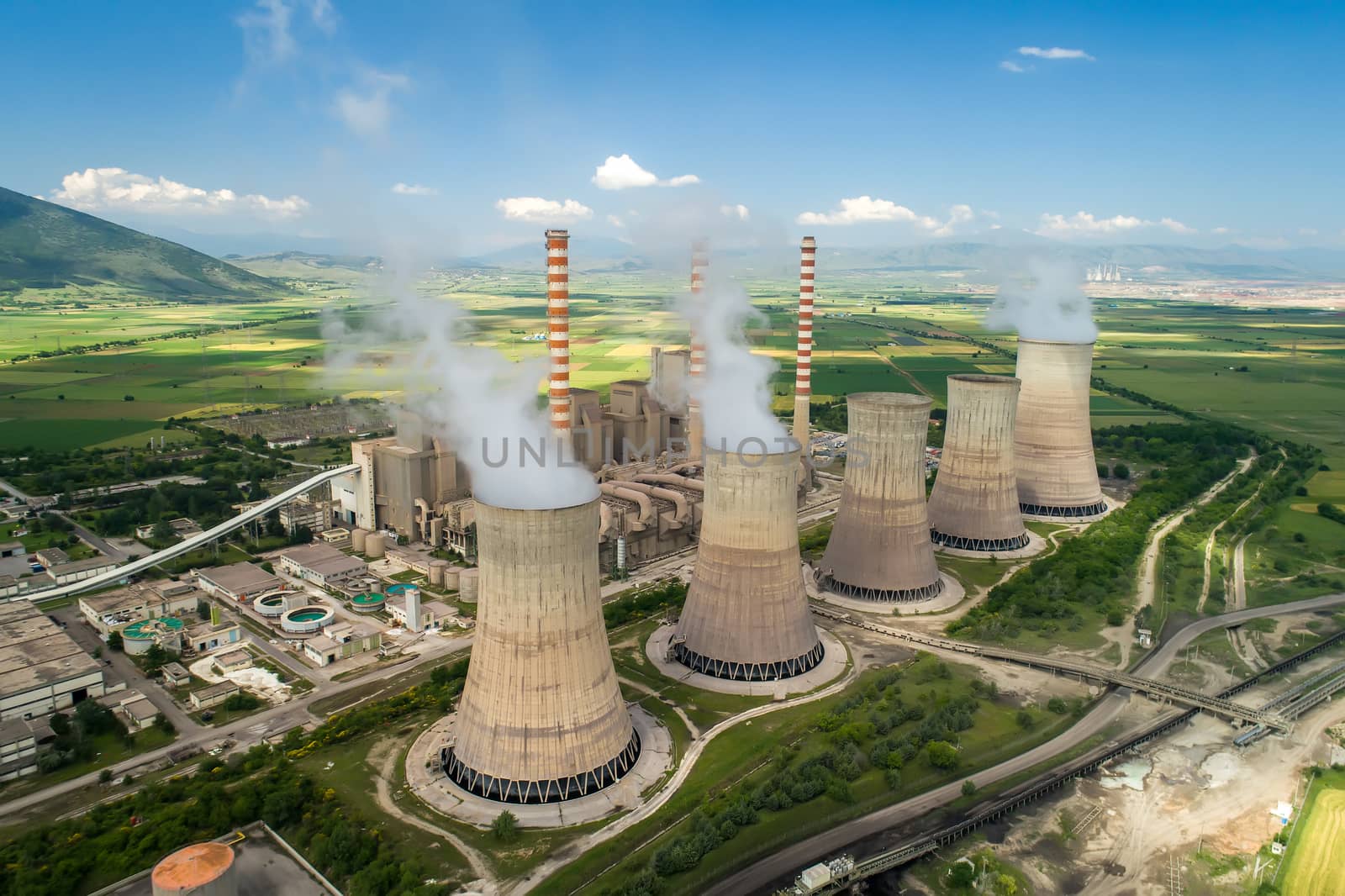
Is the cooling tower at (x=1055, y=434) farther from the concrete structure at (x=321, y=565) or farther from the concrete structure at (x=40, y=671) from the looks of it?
the concrete structure at (x=40, y=671)

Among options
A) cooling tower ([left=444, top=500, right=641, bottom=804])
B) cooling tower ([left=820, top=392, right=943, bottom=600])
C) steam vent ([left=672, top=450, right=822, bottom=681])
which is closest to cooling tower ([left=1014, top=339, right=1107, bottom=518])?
cooling tower ([left=820, top=392, right=943, bottom=600])

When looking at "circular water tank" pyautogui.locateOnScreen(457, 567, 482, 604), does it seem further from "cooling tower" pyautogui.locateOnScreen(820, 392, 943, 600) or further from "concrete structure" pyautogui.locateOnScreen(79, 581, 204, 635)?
"cooling tower" pyautogui.locateOnScreen(820, 392, 943, 600)

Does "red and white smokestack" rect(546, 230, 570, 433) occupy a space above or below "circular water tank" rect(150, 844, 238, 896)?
above

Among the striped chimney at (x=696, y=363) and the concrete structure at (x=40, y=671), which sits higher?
the striped chimney at (x=696, y=363)

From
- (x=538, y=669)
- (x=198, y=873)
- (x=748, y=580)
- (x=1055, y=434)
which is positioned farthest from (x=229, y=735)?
(x=1055, y=434)

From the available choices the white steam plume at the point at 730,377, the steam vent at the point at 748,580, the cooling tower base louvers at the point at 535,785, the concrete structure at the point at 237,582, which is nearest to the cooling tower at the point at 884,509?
the white steam plume at the point at 730,377

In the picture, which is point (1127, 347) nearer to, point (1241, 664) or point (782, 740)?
point (1241, 664)
